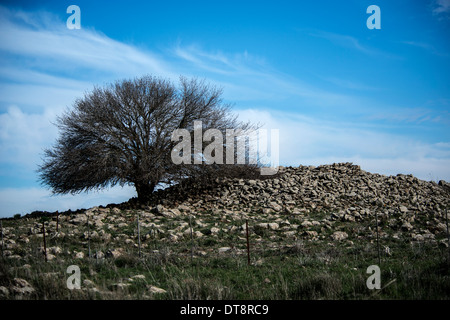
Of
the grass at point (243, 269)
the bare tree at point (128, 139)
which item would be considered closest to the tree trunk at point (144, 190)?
the bare tree at point (128, 139)

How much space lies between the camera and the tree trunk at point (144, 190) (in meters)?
19.7

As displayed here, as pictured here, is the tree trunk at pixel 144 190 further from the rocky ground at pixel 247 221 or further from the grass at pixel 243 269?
the grass at pixel 243 269

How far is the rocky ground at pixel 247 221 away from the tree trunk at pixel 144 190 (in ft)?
1.55

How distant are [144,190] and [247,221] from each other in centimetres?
1107

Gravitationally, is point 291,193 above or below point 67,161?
below

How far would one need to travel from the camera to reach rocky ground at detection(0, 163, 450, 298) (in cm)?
961

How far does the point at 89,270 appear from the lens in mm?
7316

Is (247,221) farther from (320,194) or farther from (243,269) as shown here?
(320,194)

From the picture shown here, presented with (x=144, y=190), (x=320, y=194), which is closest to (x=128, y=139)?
(x=144, y=190)

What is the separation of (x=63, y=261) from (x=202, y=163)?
38.3ft

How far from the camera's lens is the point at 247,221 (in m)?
10.1

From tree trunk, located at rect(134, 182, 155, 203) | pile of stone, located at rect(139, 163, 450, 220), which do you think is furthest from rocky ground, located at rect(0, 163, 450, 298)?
tree trunk, located at rect(134, 182, 155, 203)
